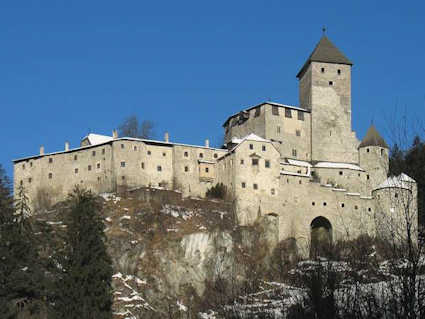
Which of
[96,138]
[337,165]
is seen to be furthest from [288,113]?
[96,138]

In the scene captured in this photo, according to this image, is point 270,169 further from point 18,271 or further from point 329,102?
point 18,271

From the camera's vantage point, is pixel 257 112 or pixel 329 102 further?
pixel 329 102

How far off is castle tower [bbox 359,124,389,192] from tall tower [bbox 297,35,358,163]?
1.09 m

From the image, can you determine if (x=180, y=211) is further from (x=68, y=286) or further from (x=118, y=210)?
(x=68, y=286)

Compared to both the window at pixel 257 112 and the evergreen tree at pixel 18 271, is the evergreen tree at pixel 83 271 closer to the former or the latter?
the evergreen tree at pixel 18 271

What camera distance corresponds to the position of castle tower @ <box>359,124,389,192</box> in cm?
8519

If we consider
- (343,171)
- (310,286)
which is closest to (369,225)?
(343,171)

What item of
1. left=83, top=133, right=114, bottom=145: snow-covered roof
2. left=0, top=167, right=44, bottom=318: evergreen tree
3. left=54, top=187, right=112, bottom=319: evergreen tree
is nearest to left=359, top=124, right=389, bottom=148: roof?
left=83, top=133, right=114, bottom=145: snow-covered roof

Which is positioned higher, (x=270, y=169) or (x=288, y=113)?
(x=288, y=113)

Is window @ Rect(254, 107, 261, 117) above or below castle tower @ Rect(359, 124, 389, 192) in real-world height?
above

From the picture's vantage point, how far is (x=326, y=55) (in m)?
93.1

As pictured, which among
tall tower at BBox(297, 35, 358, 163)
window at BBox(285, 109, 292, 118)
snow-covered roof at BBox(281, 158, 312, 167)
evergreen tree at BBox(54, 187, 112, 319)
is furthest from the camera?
tall tower at BBox(297, 35, 358, 163)

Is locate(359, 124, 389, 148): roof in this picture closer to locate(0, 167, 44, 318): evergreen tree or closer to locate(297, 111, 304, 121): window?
locate(297, 111, 304, 121): window

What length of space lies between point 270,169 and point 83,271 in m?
35.6
